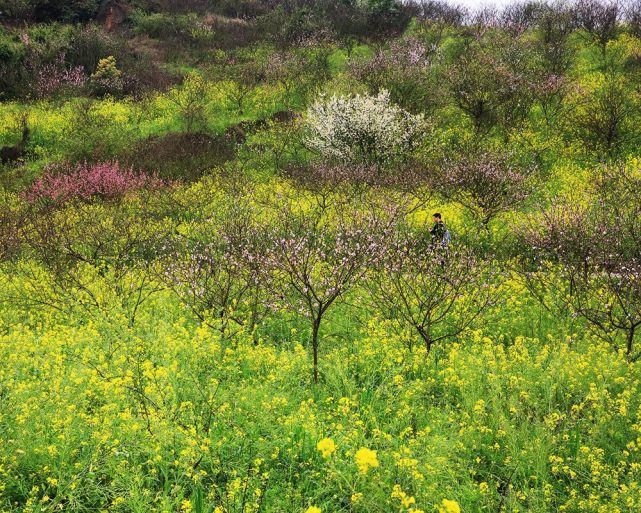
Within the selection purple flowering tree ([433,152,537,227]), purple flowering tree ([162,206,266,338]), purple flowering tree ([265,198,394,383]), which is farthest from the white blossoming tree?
purple flowering tree ([162,206,266,338])

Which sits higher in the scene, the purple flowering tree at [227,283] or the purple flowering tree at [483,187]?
the purple flowering tree at [483,187]

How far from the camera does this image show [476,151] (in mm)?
20938

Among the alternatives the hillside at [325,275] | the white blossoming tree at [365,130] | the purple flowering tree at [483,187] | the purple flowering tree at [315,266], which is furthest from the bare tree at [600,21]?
the purple flowering tree at [315,266]

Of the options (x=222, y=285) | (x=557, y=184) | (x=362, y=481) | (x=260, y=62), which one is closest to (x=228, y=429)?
(x=362, y=481)

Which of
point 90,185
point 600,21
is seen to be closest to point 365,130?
point 90,185

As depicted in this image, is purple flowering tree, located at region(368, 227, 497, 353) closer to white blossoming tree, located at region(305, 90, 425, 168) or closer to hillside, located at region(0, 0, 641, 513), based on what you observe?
hillside, located at region(0, 0, 641, 513)

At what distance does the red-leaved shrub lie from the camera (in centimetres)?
1986

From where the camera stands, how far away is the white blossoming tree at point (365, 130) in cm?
2178

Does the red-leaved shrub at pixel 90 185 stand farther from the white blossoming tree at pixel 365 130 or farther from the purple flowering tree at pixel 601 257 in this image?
the purple flowering tree at pixel 601 257

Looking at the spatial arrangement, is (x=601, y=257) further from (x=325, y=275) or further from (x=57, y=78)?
(x=57, y=78)

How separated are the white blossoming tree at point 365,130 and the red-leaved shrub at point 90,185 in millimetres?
8112

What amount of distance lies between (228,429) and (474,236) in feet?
37.5

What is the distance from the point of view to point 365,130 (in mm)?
21969

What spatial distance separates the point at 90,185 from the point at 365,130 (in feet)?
40.8
